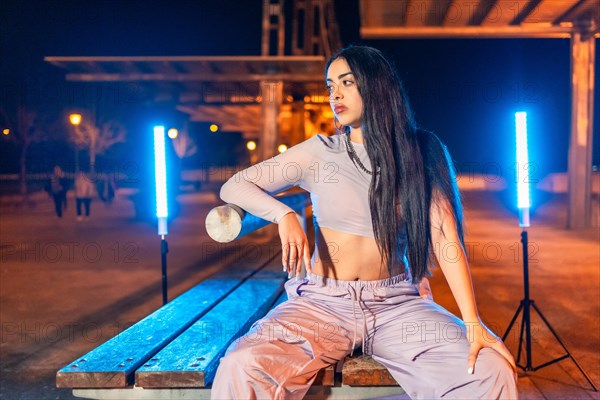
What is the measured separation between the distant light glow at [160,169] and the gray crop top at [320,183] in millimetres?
2167

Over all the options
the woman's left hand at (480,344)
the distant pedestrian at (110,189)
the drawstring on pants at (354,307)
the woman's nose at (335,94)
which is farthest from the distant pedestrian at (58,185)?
the woman's left hand at (480,344)

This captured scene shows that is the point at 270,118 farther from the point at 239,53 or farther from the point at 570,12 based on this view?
the point at 570,12

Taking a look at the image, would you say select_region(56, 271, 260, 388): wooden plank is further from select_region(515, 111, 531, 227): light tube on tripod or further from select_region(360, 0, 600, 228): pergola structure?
select_region(360, 0, 600, 228): pergola structure

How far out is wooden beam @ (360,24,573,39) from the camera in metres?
9.20

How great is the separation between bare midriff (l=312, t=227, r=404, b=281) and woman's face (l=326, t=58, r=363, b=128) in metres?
0.44

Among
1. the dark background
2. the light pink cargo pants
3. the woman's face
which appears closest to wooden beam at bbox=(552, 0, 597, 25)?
the dark background

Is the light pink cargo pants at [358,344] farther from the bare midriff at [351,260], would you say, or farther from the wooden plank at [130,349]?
the wooden plank at [130,349]

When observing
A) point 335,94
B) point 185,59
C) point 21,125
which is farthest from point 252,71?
point 21,125

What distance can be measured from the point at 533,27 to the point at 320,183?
9306 mm

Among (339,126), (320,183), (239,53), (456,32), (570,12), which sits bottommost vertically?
(320,183)

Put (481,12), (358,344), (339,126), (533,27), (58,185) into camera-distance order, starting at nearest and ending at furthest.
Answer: (358,344)
(339,126)
(481,12)
(533,27)
(58,185)

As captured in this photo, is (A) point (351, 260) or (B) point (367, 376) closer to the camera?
(B) point (367, 376)

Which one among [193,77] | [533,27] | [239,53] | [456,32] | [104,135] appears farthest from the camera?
[104,135]

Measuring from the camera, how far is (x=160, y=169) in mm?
4383
